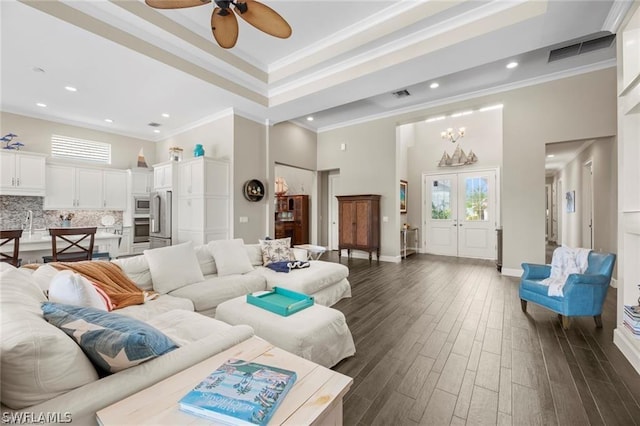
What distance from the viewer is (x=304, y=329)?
76.2 inches

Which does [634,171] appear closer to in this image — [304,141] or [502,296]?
[502,296]

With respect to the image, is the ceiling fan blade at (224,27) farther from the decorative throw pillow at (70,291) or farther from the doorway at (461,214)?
the doorway at (461,214)

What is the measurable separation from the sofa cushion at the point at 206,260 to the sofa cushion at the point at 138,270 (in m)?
0.62

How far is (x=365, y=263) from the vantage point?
618 centimetres

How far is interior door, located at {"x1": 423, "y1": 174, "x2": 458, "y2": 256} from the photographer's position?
7145 millimetres

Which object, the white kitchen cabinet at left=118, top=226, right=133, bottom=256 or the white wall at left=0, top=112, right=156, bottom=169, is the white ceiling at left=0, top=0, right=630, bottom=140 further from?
the white kitchen cabinet at left=118, top=226, right=133, bottom=256

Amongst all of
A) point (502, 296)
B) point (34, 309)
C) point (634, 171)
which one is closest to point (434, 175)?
point (502, 296)

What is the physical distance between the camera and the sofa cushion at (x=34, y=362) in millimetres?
831

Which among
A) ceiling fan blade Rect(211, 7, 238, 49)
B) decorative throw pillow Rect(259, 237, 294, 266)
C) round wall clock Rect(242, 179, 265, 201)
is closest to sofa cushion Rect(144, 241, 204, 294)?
decorative throw pillow Rect(259, 237, 294, 266)

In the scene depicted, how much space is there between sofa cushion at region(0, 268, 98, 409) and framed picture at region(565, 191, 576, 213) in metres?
9.63

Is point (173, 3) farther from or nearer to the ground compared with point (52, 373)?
farther from the ground

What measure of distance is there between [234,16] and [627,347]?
14.1 feet

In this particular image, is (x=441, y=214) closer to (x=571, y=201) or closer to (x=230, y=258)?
(x=571, y=201)

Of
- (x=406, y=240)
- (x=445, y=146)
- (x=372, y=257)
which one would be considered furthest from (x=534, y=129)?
(x=372, y=257)
